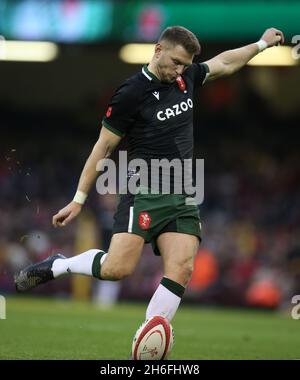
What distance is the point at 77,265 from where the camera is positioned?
719 centimetres

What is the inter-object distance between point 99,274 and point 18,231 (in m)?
12.8

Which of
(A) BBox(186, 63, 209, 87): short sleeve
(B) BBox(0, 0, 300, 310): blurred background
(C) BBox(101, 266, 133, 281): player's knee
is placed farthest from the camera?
(B) BBox(0, 0, 300, 310): blurred background

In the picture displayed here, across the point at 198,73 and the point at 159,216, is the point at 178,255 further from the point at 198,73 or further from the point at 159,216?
the point at 198,73

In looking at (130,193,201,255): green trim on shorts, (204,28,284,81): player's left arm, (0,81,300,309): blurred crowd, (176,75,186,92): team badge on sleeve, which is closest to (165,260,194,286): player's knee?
(130,193,201,255): green trim on shorts

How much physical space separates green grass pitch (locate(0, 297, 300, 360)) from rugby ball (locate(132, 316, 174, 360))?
730mm

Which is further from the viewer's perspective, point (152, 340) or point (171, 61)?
point (171, 61)

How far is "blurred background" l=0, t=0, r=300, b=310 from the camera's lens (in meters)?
16.4

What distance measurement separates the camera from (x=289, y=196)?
66.3ft

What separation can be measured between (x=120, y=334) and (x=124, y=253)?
3044mm

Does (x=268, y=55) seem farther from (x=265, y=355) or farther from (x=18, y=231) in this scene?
(x=265, y=355)

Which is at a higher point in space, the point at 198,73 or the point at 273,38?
the point at 273,38

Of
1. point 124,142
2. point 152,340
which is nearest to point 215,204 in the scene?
point 124,142

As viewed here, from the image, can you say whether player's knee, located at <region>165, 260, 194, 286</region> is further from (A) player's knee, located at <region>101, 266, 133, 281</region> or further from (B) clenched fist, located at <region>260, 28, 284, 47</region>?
(B) clenched fist, located at <region>260, 28, 284, 47</region>
